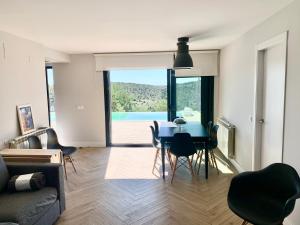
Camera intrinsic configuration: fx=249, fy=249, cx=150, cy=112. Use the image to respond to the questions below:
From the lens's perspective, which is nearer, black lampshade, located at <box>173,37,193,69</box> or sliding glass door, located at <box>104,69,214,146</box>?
black lampshade, located at <box>173,37,193,69</box>

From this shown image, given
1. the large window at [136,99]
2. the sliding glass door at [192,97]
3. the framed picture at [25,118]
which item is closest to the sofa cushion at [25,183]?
the framed picture at [25,118]

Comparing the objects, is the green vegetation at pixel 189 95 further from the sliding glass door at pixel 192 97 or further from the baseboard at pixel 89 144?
the baseboard at pixel 89 144

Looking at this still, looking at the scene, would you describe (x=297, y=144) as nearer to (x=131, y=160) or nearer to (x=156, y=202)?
(x=156, y=202)

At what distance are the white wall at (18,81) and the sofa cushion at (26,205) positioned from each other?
4.46ft

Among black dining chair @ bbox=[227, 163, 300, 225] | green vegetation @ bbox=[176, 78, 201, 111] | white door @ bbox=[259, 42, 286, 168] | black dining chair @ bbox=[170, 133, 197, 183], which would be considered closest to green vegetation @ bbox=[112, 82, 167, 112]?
green vegetation @ bbox=[176, 78, 201, 111]

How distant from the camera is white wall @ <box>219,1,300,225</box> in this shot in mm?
2648

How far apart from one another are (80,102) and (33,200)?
14.2 ft

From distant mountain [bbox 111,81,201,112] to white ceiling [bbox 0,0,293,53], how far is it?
2192 millimetres

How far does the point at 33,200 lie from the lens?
8.52 feet

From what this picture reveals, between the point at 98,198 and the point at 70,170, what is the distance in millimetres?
1468

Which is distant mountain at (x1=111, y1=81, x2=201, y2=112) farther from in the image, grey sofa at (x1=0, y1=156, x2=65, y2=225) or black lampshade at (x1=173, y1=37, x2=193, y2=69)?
grey sofa at (x1=0, y1=156, x2=65, y2=225)

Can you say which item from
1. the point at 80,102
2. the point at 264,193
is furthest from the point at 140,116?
the point at 264,193

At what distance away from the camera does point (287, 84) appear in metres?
2.83

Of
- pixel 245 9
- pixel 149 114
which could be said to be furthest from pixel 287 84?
pixel 149 114
